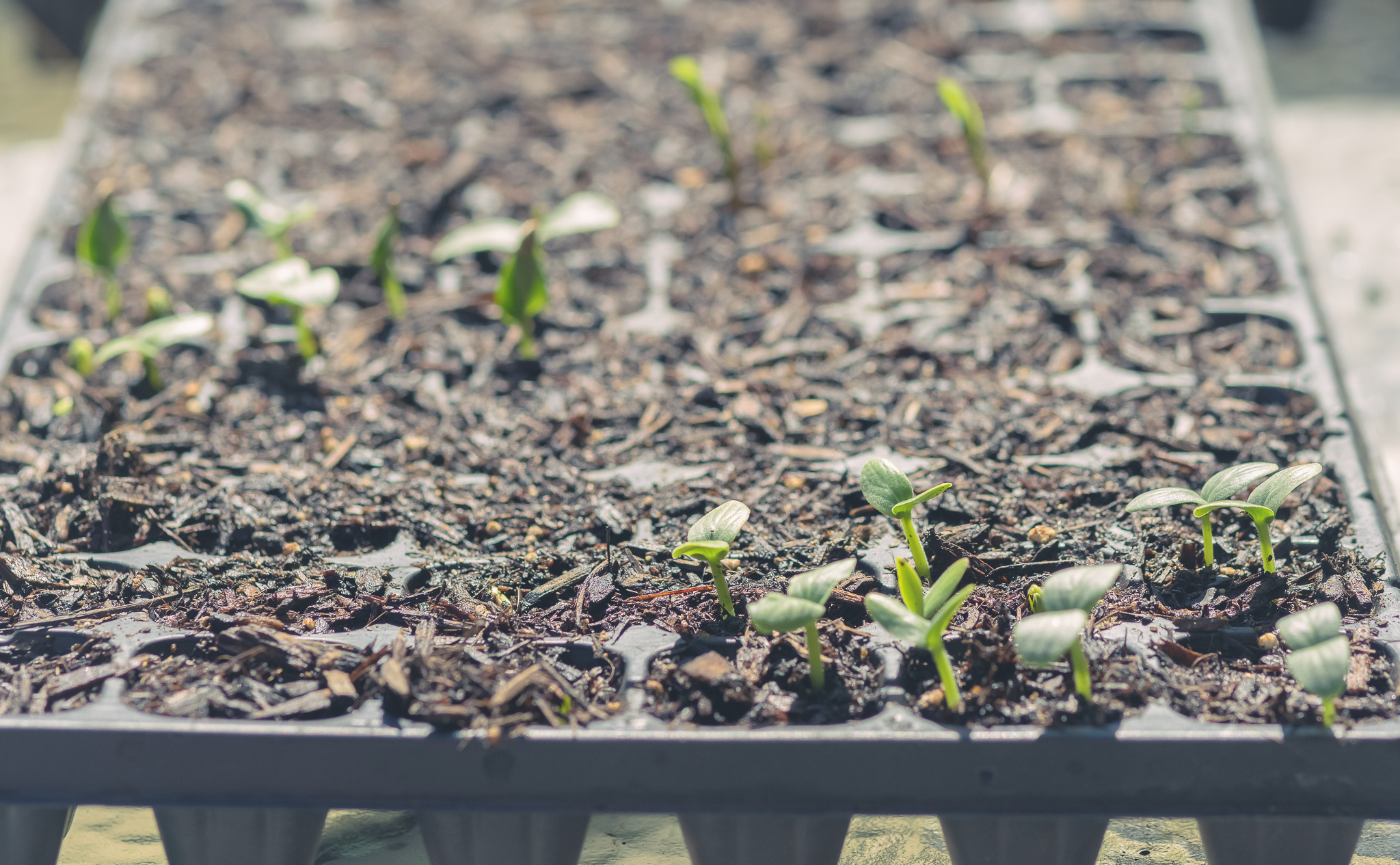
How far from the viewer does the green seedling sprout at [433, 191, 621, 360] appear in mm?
1744

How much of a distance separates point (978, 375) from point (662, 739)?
2.73 feet

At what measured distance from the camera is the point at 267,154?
92.6 inches

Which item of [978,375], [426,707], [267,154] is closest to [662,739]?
[426,707]

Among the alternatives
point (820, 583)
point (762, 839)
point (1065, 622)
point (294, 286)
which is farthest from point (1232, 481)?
point (294, 286)

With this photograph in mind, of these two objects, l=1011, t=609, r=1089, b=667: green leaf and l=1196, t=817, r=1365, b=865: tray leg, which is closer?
l=1011, t=609, r=1089, b=667: green leaf

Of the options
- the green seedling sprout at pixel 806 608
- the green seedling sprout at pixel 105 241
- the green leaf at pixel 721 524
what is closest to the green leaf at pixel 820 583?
the green seedling sprout at pixel 806 608

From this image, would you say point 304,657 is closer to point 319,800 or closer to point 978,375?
point 319,800

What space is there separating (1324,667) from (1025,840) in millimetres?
335

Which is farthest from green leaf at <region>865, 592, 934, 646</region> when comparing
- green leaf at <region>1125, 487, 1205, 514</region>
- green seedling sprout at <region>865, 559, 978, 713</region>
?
green leaf at <region>1125, 487, 1205, 514</region>

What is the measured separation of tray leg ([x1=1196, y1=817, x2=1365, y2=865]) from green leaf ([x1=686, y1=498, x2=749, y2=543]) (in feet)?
1.77

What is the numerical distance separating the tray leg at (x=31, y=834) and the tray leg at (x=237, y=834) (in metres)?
0.14


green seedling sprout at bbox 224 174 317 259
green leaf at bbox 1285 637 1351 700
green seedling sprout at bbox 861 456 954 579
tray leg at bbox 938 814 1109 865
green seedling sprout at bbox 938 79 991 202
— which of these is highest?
green seedling sprout at bbox 224 174 317 259

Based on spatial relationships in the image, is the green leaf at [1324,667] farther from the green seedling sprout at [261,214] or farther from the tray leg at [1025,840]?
the green seedling sprout at [261,214]

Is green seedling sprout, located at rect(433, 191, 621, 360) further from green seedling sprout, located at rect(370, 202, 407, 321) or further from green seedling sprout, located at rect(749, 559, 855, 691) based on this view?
green seedling sprout, located at rect(749, 559, 855, 691)
